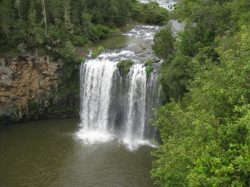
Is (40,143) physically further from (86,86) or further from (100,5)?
(100,5)

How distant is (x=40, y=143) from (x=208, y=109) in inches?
740

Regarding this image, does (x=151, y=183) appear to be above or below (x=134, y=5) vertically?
below

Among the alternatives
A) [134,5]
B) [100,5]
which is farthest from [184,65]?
[134,5]

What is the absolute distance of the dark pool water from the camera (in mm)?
26969

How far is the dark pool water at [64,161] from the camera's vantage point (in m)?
27.0

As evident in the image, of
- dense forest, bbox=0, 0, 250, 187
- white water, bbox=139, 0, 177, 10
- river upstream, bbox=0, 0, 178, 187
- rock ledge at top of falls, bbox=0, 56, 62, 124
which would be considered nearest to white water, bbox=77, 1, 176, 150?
river upstream, bbox=0, 0, 178, 187

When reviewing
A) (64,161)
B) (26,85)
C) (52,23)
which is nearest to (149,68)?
(64,161)

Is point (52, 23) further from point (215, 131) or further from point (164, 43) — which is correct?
point (215, 131)

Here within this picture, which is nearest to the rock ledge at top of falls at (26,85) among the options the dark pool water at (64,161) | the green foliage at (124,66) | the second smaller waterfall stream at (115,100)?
the dark pool water at (64,161)

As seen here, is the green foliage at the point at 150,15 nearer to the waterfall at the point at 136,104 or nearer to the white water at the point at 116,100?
the white water at the point at 116,100

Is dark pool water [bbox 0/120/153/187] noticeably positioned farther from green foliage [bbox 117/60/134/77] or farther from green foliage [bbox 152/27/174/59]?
green foliage [bbox 152/27/174/59]

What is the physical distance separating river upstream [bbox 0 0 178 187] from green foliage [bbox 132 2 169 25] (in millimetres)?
13195

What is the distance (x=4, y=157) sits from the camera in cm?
2992

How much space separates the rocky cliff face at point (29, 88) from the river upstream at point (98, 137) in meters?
1.22
